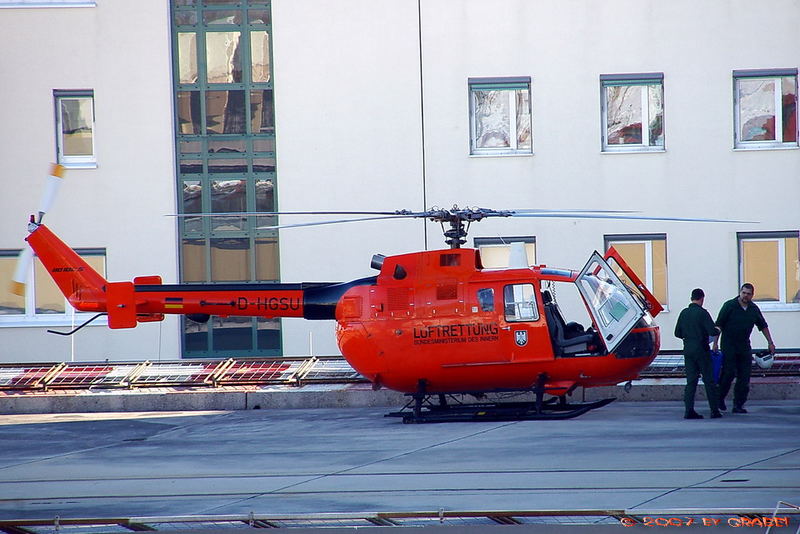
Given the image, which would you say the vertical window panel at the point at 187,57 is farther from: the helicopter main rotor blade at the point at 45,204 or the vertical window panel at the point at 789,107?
the vertical window panel at the point at 789,107

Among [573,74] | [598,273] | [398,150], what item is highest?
[573,74]

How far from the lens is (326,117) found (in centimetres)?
2141

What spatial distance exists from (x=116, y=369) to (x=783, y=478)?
12.2 meters

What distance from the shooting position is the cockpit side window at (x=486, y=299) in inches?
542

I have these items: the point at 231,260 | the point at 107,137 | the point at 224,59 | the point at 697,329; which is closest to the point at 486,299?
the point at 697,329

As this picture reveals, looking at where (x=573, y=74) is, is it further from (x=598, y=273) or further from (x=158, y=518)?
(x=158, y=518)

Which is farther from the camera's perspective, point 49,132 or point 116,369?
point 49,132

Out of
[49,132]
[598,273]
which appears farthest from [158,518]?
[49,132]

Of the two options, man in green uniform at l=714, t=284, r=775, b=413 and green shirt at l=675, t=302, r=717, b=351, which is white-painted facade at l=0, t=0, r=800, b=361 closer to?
man in green uniform at l=714, t=284, r=775, b=413

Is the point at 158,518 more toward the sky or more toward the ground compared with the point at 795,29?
more toward the ground

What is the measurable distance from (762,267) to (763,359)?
6450mm

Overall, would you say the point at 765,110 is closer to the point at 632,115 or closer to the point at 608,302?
the point at 632,115

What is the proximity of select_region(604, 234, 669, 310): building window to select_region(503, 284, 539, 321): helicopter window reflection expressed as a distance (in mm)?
7981

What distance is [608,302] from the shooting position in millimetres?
13508
